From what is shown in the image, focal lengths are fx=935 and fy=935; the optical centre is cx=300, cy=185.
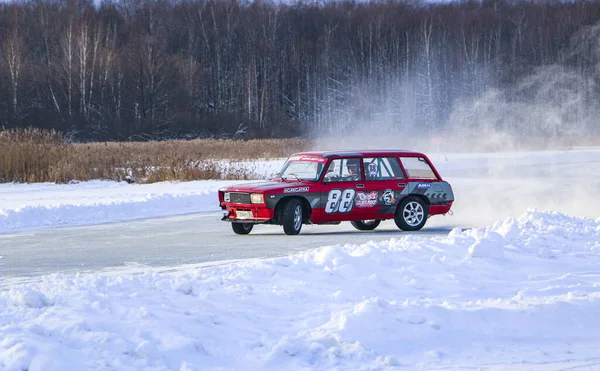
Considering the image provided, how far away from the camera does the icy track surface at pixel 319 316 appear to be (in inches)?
286

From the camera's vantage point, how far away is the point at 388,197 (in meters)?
17.3

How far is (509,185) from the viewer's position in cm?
3033

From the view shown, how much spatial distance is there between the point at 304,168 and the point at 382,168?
1.49 metres

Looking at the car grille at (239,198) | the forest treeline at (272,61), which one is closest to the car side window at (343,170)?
the car grille at (239,198)

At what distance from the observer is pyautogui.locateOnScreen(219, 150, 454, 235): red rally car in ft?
54.1

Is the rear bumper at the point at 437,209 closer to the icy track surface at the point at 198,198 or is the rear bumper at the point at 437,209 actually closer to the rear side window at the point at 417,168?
the rear side window at the point at 417,168

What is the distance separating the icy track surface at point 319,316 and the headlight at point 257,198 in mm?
4906

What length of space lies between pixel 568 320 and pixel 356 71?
279 feet

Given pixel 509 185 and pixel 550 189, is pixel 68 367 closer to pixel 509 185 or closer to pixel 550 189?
pixel 550 189

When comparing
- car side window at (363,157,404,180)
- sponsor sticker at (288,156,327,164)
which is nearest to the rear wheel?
sponsor sticker at (288,156,327,164)

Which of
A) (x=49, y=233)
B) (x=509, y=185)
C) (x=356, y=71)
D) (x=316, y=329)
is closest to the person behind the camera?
(x=316, y=329)

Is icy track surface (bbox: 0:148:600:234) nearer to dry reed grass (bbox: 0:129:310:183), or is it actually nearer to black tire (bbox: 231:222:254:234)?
dry reed grass (bbox: 0:129:310:183)

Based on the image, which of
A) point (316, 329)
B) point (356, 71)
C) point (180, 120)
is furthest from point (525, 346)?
point (356, 71)

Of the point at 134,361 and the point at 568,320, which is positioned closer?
the point at 134,361
